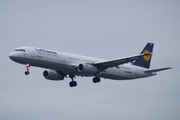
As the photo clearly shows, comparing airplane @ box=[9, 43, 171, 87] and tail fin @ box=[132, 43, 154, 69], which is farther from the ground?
tail fin @ box=[132, 43, 154, 69]

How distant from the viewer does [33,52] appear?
73.1 m

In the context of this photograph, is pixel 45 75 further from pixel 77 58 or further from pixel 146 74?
pixel 146 74

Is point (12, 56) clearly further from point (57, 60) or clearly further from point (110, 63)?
point (110, 63)

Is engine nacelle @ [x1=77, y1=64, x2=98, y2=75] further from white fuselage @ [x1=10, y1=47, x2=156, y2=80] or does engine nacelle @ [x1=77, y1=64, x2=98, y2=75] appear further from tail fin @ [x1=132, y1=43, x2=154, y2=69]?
tail fin @ [x1=132, y1=43, x2=154, y2=69]

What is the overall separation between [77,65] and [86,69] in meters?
1.56

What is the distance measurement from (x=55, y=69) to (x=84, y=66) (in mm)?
4511

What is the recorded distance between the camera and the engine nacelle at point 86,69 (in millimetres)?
76000

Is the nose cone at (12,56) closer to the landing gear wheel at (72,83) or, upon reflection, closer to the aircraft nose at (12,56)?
the aircraft nose at (12,56)

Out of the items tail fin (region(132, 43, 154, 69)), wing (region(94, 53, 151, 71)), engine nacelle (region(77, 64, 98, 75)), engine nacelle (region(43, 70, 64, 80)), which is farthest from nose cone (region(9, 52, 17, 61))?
tail fin (region(132, 43, 154, 69))

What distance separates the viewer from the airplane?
240ft

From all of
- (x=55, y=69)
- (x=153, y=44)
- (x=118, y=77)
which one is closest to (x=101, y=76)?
(x=118, y=77)

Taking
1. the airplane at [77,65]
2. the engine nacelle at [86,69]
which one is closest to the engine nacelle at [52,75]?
the airplane at [77,65]

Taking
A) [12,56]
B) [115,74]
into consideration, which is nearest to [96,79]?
[115,74]

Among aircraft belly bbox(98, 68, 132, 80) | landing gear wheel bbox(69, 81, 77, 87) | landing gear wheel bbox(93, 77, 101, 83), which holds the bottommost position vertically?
landing gear wheel bbox(69, 81, 77, 87)
